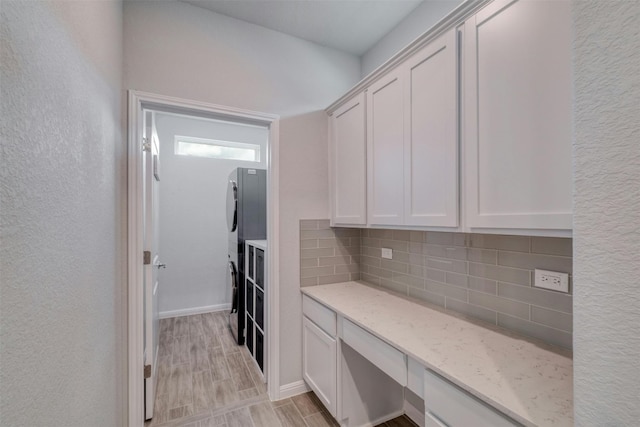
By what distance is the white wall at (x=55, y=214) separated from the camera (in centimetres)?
53

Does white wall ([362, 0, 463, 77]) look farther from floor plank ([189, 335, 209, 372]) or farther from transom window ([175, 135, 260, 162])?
floor plank ([189, 335, 209, 372])

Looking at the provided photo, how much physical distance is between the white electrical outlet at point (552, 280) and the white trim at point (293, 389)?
1735mm

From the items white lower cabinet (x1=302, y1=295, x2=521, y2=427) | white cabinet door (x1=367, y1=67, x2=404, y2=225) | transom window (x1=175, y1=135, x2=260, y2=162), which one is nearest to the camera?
white lower cabinet (x1=302, y1=295, x2=521, y2=427)

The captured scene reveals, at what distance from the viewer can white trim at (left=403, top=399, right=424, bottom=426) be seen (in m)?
1.80

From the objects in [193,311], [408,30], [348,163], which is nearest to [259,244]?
[348,163]

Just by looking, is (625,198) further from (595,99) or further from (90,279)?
(90,279)

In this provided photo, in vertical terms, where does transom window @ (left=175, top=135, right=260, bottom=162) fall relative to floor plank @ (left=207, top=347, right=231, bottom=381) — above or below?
above

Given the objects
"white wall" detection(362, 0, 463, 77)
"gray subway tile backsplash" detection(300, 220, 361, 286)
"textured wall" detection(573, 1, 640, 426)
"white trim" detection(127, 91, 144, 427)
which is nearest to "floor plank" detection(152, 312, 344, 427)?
"white trim" detection(127, 91, 144, 427)

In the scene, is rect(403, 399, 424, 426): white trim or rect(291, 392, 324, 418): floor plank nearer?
Answer: rect(403, 399, 424, 426): white trim

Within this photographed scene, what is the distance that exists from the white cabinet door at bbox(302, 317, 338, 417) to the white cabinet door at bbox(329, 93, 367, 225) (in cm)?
80

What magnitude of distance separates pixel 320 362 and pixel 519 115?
1762 mm

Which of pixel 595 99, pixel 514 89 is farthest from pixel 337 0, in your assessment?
pixel 595 99

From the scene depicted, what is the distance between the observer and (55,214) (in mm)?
730

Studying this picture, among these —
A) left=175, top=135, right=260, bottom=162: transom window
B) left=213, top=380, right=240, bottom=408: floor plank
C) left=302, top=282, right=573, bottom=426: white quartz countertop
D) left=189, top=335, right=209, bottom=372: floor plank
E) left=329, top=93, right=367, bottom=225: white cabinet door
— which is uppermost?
left=175, top=135, right=260, bottom=162: transom window
